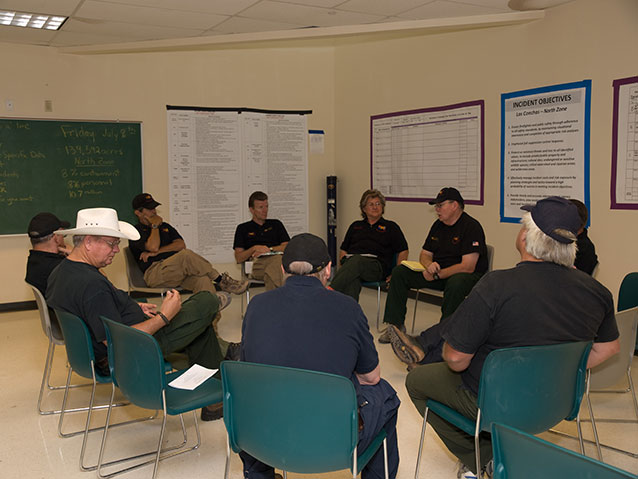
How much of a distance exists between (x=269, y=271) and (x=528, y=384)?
12.1ft

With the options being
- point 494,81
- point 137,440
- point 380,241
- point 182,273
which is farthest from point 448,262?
point 137,440

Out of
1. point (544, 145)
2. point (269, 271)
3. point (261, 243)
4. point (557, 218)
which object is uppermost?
point (544, 145)

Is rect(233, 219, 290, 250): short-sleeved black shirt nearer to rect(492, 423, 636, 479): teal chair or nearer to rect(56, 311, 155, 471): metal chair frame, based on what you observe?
rect(56, 311, 155, 471): metal chair frame

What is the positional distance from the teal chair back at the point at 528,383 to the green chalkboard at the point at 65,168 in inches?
209

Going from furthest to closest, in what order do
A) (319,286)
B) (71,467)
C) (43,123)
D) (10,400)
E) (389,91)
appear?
(389,91) < (43,123) < (10,400) < (71,467) < (319,286)

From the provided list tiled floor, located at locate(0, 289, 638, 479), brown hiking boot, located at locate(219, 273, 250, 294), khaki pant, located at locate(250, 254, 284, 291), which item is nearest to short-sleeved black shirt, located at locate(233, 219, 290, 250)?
khaki pant, located at locate(250, 254, 284, 291)

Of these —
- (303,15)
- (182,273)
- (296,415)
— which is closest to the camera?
(296,415)

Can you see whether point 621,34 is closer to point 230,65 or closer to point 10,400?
point 230,65

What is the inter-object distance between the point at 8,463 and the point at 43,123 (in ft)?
13.9

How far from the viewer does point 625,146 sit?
4359 mm

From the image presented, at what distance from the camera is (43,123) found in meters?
6.13

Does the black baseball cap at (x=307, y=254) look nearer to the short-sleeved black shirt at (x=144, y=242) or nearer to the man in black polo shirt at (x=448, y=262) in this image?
the man in black polo shirt at (x=448, y=262)

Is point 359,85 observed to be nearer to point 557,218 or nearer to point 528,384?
point 557,218

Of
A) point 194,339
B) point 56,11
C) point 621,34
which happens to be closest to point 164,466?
point 194,339
